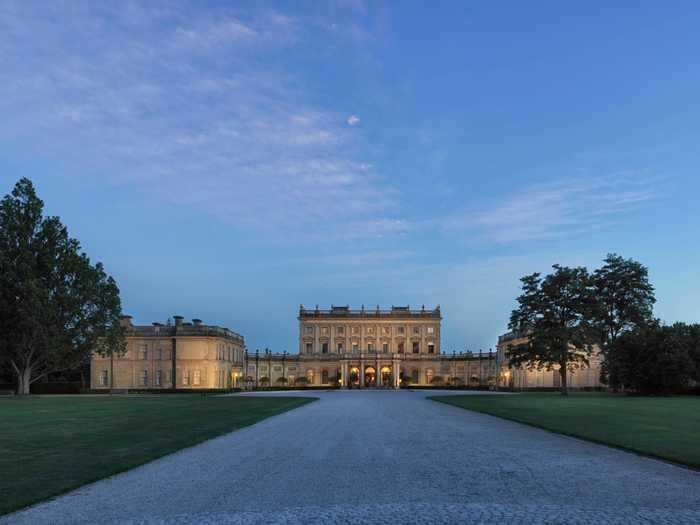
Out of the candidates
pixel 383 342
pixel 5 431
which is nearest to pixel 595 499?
pixel 5 431

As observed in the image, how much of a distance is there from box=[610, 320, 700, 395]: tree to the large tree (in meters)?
46.4

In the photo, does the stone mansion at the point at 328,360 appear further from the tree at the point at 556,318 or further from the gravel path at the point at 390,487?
the gravel path at the point at 390,487

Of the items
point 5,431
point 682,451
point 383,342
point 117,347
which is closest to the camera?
point 682,451

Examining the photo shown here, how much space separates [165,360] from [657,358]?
201ft

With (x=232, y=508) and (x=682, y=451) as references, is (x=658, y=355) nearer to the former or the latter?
(x=682, y=451)

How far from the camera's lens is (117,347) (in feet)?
199

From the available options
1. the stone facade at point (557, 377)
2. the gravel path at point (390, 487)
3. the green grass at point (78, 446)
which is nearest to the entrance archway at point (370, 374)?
the stone facade at point (557, 377)

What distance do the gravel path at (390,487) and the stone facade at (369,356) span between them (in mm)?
89323

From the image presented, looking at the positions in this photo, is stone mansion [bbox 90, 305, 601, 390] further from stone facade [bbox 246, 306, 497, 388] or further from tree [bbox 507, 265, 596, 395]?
tree [bbox 507, 265, 596, 395]

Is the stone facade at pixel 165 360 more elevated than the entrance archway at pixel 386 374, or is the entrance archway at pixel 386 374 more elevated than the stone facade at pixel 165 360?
the stone facade at pixel 165 360

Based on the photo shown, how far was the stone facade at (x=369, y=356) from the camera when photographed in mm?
114125

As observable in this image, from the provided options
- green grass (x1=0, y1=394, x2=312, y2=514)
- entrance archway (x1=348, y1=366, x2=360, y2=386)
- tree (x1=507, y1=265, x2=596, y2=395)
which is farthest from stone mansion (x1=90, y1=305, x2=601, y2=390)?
green grass (x1=0, y1=394, x2=312, y2=514)

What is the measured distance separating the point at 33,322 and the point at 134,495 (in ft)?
150

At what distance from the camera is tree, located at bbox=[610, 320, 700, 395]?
55188 mm
